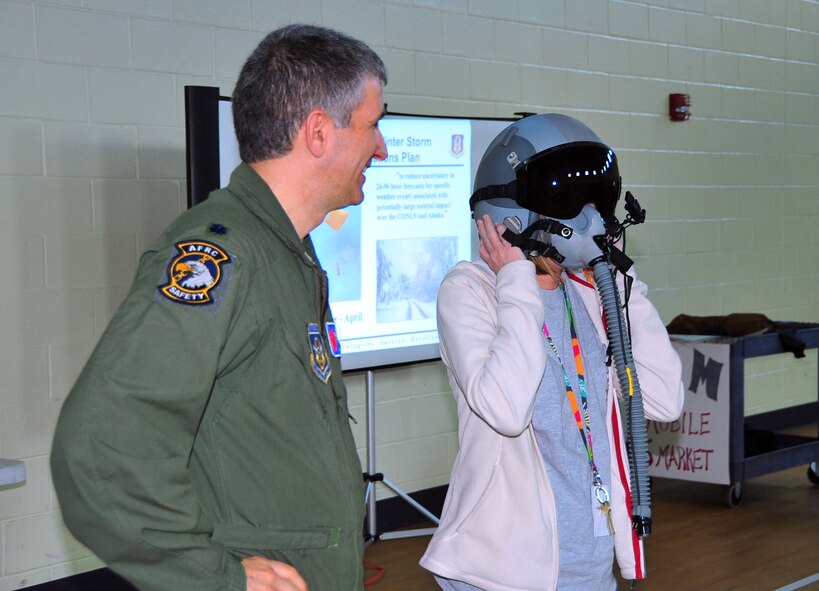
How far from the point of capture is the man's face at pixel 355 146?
1216 mm

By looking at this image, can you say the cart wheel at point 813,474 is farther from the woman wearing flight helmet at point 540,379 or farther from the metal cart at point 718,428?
the woman wearing flight helmet at point 540,379

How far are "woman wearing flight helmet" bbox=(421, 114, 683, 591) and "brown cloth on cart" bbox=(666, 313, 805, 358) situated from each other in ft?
10.1

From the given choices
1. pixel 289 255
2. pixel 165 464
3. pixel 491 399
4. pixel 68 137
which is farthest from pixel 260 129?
pixel 68 137

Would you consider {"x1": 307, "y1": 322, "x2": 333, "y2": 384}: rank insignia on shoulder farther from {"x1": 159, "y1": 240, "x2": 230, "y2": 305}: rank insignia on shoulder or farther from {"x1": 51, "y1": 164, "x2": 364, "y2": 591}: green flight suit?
{"x1": 159, "y1": 240, "x2": 230, "y2": 305}: rank insignia on shoulder

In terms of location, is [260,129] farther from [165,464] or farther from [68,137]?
[68,137]

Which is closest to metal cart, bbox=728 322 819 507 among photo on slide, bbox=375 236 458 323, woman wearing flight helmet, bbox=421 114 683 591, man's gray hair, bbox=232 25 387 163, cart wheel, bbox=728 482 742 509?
cart wheel, bbox=728 482 742 509

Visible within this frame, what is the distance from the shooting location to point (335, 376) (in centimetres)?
122

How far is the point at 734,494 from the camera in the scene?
15.8 feet

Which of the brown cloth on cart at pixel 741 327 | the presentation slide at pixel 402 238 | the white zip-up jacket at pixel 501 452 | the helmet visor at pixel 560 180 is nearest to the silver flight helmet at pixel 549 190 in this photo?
the helmet visor at pixel 560 180

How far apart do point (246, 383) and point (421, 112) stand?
11.6 feet

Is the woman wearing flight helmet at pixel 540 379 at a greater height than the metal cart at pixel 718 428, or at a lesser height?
greater

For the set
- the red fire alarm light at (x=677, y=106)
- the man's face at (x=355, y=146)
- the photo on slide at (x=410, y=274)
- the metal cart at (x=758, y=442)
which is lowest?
the metal cart at (x=758, y=442)

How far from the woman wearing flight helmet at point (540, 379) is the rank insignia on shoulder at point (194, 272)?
733 mm

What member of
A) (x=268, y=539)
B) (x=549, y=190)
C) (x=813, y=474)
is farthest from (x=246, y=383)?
(x=813, y=474)
